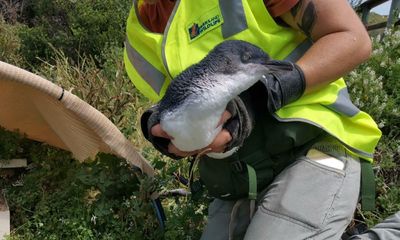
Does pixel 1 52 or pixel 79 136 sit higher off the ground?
pixel 79 136

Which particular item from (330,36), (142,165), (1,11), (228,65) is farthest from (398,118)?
(1,11)

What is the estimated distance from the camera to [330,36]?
6.12 ft

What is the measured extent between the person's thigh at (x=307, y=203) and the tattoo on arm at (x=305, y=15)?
45cm

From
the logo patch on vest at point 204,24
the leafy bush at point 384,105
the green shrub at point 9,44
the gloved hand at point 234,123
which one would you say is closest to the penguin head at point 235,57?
the gloved hand at point 234,123

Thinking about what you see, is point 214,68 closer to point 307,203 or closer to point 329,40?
point 329,40

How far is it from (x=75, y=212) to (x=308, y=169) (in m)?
1.82

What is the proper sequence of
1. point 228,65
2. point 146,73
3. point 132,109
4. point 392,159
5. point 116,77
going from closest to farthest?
point 228,65 < point 146,73 < point 392,159 < point 132,109 < point 116,77

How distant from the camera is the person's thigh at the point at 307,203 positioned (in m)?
1.90

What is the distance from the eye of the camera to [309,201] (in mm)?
1925

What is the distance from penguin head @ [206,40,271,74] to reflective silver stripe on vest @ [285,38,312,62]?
0.84 feet

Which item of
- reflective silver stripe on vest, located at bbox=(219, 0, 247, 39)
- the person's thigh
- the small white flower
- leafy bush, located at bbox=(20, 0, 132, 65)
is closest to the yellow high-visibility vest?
reflective silver stripe on vest, located at bbox=(219, 0, 247, 39)

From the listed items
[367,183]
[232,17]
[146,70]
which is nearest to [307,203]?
[367,183]

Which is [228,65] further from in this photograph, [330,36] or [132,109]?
[132,109]

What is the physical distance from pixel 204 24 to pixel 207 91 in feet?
1.48
